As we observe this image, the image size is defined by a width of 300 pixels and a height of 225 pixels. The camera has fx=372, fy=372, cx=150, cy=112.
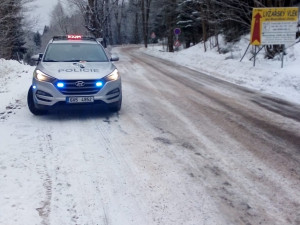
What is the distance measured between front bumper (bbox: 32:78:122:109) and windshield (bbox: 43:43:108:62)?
1.16 metres

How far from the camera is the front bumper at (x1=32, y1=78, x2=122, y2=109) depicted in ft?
24.6

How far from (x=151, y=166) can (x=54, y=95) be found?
3.22 m

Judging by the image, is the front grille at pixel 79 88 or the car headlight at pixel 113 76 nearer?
the front grille at pixel 79 88

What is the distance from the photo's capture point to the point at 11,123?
7.46 m

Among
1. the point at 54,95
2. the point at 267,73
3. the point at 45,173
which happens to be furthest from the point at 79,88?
the point at 267,73

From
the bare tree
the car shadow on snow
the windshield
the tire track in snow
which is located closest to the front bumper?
the car shadow on snow

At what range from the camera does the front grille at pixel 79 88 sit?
24.7 feet

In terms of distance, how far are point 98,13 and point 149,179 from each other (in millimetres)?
31802

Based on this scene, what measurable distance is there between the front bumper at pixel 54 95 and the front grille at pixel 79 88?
0.04m

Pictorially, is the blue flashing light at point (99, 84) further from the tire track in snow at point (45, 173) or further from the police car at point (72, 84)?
the tire track in snow at point (45, 173)

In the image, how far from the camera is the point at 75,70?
7.79 m

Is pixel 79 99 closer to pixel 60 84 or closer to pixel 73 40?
pixel 60 84

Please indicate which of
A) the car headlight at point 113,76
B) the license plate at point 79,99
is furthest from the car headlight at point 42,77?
the car headlight at point 113,76

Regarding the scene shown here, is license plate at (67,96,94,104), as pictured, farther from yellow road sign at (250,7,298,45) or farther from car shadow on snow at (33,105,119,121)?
yellow road sign at (250,7,298,45)
